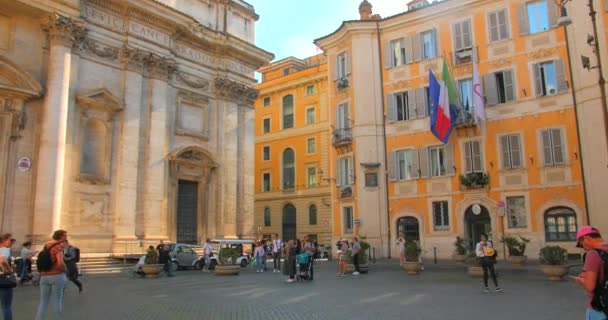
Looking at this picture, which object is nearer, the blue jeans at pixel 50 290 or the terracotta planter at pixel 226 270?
the blue jeans at pixel 50 290

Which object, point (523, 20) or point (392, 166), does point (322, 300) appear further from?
point (523, 20)

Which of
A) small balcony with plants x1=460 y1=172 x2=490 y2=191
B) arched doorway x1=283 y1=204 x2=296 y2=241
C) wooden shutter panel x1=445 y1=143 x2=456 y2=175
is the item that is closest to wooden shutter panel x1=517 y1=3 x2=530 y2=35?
wooden shutter panel x1=445 y1=143 x2=456 y2=175

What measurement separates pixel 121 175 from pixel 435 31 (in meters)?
18.9

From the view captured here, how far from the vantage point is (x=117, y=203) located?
80.9 ft

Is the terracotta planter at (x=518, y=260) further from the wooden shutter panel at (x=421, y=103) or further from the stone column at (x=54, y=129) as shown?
the stone column at (x=54, y=129)

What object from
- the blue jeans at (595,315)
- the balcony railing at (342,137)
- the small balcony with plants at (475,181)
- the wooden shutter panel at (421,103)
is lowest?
the blue jeans at (595,315)

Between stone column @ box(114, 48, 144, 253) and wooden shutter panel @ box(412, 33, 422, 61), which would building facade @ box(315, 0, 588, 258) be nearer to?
wooden shutter panel @ box(412, 33, 422, 61)

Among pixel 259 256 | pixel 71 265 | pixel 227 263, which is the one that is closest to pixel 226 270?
pixel 227 263

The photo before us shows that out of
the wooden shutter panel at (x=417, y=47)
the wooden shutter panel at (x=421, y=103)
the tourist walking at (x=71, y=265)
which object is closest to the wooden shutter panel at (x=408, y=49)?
the wooden shutter panel at (x=417, y=47)

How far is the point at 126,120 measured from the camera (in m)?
25.5

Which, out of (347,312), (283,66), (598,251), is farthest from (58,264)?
(283,66)

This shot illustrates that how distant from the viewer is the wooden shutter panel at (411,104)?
97.1 feet

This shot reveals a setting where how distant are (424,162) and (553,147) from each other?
21.6 ft

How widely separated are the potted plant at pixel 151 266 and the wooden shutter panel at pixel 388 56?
18.1 meters
